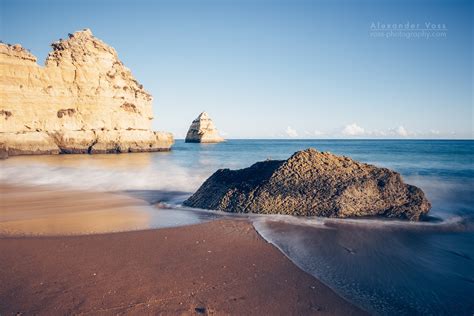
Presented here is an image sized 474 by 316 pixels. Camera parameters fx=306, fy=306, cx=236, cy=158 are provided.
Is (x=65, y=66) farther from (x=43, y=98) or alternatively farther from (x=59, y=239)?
(x=59, y=239)

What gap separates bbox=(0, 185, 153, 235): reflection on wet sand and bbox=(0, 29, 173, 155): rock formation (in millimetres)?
23588

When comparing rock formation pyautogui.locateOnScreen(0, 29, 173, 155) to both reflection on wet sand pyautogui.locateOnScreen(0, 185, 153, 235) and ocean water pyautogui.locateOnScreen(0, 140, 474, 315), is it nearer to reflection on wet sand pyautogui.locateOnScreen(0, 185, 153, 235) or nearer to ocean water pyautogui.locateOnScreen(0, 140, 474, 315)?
reflection on wet sand pyautogui.locateOnScreen(0, 185, 153, 235)

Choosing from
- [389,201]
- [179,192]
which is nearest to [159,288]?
[389,201]

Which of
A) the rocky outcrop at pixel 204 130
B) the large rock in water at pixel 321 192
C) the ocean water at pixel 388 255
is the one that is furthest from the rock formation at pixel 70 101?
the rocky outcrop at pixel 204 130

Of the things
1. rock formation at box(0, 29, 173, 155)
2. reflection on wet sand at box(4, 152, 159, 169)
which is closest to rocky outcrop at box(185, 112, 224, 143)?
rock formation at box(0, 29, 173, 155)

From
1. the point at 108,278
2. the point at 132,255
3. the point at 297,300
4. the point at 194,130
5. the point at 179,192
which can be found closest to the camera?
the point at 297,300

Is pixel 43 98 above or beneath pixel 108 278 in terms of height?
above

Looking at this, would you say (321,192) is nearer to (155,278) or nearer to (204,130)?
(155,278)

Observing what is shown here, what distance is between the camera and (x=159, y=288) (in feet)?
9.89

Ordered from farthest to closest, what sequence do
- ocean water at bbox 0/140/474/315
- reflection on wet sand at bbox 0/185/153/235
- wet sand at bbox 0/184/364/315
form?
reflection on wet sand at bbox 0/185/153/235 < ocean water at bbox 0/140/474/315 < wet sand at bbox 0/184/364/315

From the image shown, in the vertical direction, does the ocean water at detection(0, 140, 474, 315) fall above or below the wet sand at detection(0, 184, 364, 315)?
below

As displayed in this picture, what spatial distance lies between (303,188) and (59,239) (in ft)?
14.7

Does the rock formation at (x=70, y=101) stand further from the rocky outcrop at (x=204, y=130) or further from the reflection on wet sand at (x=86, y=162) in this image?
the rocky outcrop at (x=204, y=130)

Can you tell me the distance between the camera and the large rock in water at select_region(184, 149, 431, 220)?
20.1 ft
